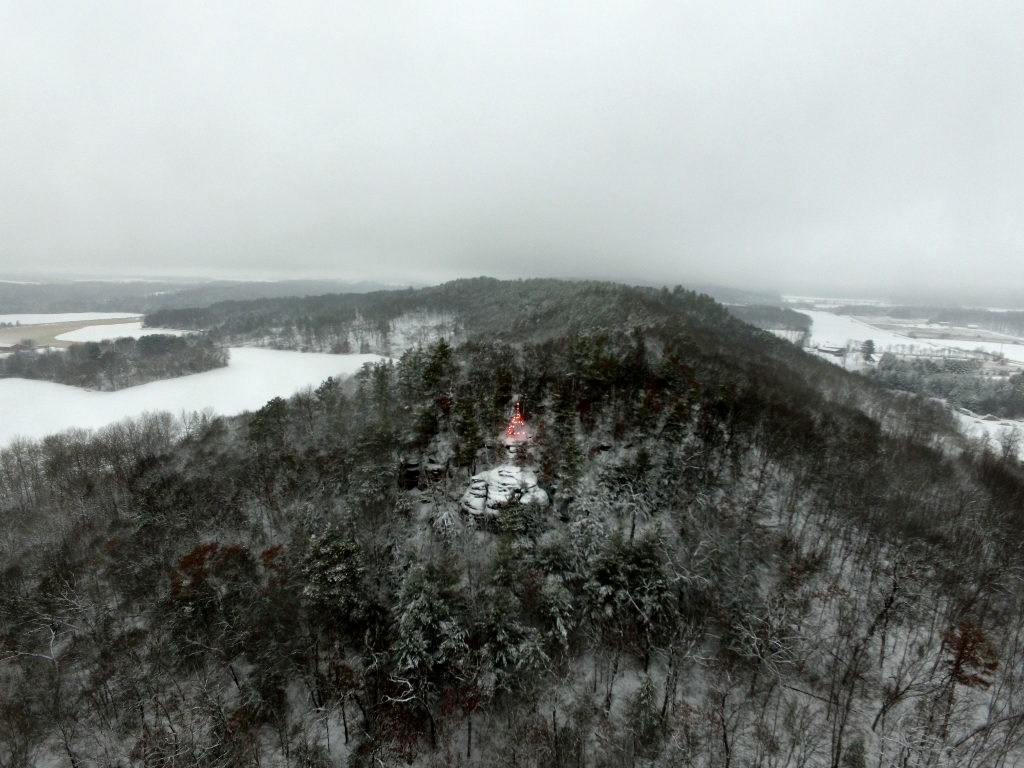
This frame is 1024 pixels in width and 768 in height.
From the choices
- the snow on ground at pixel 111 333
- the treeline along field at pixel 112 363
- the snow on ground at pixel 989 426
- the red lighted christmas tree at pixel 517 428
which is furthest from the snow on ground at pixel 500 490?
the snow on ground at pixel 111 333

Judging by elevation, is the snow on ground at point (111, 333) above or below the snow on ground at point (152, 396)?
above

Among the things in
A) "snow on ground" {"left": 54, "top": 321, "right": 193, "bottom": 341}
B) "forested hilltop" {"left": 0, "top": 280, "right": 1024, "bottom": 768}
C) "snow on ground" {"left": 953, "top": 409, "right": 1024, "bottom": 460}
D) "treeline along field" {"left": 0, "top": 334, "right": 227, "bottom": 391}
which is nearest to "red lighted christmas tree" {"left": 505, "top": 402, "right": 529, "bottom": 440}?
"forested hilltop" {"left": 0, "top": 280, "right": 1024, "bottom": 768}

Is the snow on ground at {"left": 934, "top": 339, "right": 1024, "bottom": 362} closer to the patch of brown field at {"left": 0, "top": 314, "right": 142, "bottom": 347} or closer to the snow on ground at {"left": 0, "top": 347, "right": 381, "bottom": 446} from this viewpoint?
the snow on ground at {"left": 0, "top": 347, "right": 381, "bottom": 446}

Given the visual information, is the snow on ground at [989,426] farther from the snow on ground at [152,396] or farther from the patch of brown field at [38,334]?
the patch of brown field at [38,334]

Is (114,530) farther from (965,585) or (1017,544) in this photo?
(1017,544)

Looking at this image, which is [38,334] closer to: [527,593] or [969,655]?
[527,593]
